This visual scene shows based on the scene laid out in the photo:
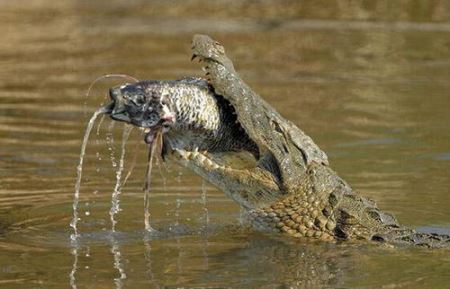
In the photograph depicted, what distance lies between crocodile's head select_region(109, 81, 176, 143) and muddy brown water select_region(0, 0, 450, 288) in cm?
76

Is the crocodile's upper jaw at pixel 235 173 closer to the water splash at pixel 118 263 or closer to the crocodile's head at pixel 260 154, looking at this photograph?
the crocodile's head at pixel 260 154

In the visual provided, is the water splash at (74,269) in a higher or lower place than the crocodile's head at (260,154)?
lower

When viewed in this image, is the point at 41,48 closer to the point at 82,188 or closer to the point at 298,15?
the point at 298,15

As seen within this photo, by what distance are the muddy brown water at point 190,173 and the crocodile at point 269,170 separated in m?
0.18

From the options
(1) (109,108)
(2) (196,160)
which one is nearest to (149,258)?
(2) (196,160)

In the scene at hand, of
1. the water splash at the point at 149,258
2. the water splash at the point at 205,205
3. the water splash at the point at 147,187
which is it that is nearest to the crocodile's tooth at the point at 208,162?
the water splash at the point at 147,187

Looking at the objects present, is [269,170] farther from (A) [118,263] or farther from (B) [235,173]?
(A) [118,263]

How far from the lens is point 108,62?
1656 cm

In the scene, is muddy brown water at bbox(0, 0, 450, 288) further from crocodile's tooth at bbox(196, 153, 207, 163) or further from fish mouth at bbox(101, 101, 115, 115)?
fish mouth at bbox(101, 101, 115, 115)

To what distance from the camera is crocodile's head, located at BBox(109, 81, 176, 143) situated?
7.21m

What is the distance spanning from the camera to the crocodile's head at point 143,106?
7211mm

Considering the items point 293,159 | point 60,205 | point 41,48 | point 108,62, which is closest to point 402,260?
point 293,159

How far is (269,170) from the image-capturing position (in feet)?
24.6

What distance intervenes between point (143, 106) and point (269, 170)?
2.77 feet
